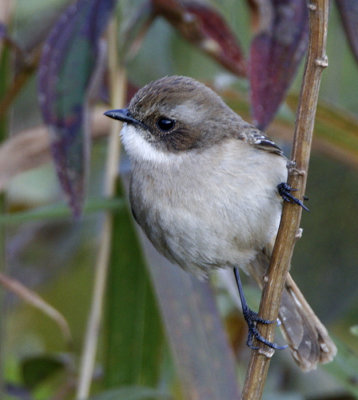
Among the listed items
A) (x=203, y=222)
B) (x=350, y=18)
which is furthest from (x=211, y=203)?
(x=350, y=18)

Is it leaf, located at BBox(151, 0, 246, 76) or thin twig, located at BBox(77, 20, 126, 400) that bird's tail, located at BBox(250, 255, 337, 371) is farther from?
leaf, located at BBox(151, 0, 246, 76)

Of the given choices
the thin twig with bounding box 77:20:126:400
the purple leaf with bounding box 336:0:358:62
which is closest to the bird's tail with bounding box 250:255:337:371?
the thin twig with bounding box 77:20:126:400

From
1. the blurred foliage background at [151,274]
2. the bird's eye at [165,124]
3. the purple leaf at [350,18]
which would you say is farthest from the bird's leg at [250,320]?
the purple leaf at [350,18]

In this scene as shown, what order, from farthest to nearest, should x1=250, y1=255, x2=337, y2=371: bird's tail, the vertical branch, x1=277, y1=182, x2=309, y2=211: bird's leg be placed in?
x1=250, y1=255, x2=337, y2=371: bird's tail < x1=277, y1=182, x2=309, y2=211: bird's leg < the vertical branch

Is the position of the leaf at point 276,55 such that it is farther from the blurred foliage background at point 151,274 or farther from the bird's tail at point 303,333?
the bird's tail at point 303,333

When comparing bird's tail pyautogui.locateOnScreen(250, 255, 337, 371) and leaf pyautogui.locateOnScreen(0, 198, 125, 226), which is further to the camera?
leaf pyautogui.locateOnScreen(0, 198, 125, 226)
